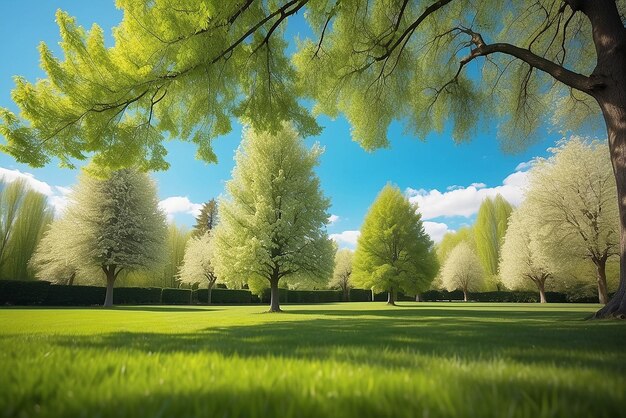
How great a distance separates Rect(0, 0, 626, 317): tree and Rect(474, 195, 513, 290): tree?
47.1m

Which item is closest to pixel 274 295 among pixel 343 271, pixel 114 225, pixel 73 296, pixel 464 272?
pixel 114 225

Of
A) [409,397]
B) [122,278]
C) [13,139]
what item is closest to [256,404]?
[409,397]

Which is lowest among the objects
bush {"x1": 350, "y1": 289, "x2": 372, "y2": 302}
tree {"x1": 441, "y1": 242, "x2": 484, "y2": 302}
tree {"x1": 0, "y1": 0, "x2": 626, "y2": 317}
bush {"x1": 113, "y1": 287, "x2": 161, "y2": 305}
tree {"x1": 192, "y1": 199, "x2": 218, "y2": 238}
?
bush {"x1": 350, "y1": 289, "x2": 372, "y2": 302}

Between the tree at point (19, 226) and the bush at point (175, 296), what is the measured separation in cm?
1471

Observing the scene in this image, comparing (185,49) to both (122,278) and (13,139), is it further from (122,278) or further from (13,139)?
(122,278)

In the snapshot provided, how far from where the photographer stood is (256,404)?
4.52ft

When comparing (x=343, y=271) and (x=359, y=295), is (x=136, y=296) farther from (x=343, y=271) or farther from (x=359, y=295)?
(x=343, y=271)

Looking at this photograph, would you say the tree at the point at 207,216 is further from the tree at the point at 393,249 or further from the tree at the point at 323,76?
the tree at the point at 323,76

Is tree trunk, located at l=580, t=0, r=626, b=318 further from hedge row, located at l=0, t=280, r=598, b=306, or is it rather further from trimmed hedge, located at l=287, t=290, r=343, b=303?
trimmed hedge, located at l=287, t=290, r=343, b=303

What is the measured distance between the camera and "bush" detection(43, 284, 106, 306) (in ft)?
88.5

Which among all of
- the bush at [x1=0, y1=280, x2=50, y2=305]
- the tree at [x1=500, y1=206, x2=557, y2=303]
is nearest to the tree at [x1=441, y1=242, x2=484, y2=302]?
the tree at [x1=500, y1=206, x2=557, y2=303]

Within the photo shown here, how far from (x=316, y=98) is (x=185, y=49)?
491 cm

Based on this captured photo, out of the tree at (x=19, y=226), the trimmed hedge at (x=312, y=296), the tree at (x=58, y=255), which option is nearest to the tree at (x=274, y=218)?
the tree at (x=58, y=255)

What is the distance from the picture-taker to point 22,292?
2538cm
